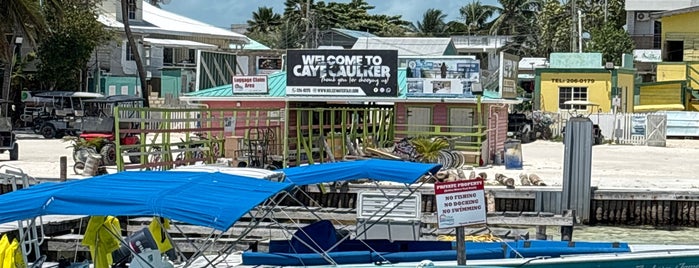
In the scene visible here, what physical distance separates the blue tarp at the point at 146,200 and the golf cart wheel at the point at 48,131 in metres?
37.6

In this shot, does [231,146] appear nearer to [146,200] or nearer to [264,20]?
[146,200]

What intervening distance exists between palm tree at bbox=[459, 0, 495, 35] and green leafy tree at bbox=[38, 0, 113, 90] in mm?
61581

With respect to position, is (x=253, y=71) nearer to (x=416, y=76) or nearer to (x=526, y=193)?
(x=416, y=76)

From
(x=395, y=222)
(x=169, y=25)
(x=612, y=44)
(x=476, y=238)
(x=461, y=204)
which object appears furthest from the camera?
(x=612, y=44)

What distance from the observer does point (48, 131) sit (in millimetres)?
48469

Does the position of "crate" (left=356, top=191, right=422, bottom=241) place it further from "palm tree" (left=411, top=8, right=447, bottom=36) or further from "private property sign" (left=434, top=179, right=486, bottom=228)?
"palm tree" (left=411, top=8, right=447, bottom=36)

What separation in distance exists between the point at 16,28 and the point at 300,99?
68.6 ft

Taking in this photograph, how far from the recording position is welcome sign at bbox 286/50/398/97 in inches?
1243

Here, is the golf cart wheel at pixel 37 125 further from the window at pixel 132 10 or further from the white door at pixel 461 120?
the white door at pixel 461 120

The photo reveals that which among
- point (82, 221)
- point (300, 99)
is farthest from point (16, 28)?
point (82, 221)

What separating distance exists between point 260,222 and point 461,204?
297cm

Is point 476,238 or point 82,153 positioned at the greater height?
point 82,153

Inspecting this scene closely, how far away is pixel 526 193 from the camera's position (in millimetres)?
24469

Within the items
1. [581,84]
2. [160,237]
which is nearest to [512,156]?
[160,237]
